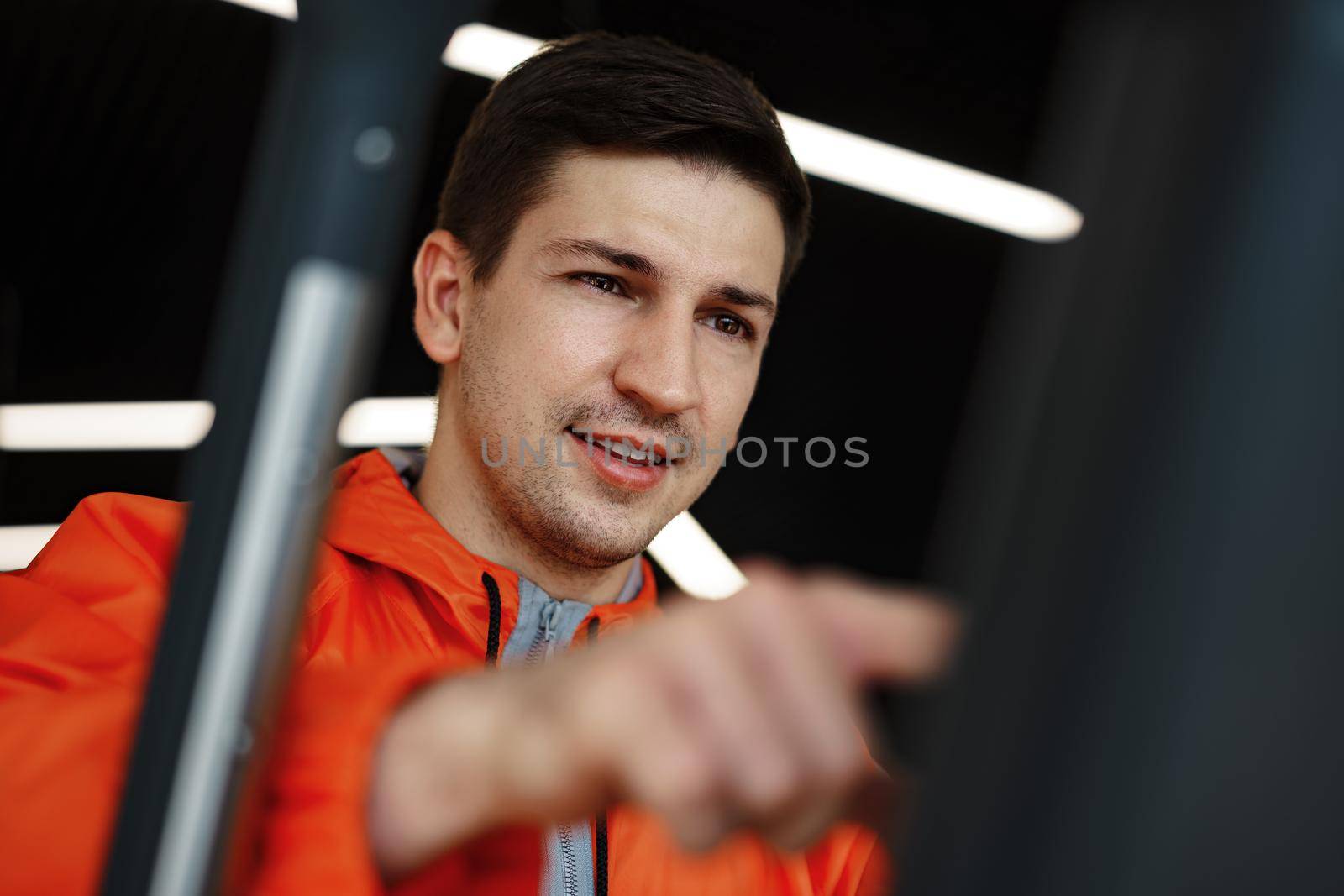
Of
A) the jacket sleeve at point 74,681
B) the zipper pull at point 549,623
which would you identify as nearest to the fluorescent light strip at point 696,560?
the zipper pull at point 549,623

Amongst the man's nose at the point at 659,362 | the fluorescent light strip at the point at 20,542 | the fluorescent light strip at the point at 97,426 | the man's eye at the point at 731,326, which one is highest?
the man's eye at the point at 731,326

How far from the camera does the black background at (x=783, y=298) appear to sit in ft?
8.55

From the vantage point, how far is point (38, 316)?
10.3 ft

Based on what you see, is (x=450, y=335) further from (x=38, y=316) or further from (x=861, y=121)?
(x=38, y=316)

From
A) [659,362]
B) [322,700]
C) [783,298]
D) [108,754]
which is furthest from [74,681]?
[783,298]

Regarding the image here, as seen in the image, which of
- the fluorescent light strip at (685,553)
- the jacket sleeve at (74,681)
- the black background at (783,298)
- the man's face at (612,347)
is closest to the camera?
the jacket sleeve at (74,681)

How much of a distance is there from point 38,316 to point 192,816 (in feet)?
10.8

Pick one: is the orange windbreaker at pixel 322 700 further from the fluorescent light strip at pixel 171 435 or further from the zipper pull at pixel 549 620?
the fluorescent light strip at pixel 171 435

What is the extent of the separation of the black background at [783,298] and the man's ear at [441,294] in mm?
1115

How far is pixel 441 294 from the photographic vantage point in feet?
5.11

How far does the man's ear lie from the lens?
152cm

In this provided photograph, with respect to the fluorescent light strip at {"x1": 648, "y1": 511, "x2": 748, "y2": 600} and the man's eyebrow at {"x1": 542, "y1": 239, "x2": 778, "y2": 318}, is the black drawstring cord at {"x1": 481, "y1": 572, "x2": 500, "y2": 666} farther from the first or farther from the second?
the fluorescent light strip at {"x1": 648, "y1": 511, "x2": 748, "y2": 600}

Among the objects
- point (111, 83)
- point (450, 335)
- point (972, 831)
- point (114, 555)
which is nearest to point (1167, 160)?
point (972, 831)

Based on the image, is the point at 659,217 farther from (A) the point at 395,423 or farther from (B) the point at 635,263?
(A) the point at 395,423
